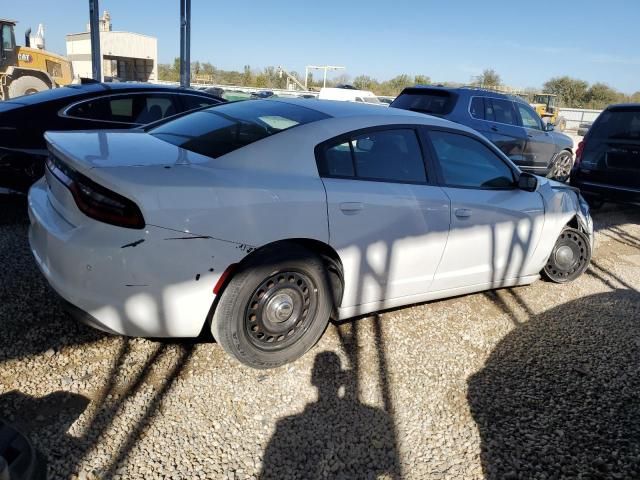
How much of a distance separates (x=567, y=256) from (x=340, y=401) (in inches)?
120

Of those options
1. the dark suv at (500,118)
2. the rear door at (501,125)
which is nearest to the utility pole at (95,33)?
the dark suv at (500,118)

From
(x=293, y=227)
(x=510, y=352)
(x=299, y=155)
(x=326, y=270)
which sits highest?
(x=299, y=155)

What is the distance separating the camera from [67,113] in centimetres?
516

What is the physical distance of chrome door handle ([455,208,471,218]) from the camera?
141 inches

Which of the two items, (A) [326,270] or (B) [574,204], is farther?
(B) [574,204]

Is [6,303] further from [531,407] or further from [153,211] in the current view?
[531,407]

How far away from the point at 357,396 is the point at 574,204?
306cm

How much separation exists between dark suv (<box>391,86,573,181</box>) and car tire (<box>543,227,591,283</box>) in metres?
4.18

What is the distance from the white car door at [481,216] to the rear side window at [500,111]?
5269 millimetres

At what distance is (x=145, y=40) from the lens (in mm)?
35594

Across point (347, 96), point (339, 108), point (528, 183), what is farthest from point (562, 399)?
point (347, 96)

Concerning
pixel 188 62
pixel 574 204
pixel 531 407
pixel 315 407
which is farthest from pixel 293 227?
pixel 188 62

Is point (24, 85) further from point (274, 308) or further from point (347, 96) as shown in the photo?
point (274, 308)

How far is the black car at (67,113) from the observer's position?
15.8 ft
